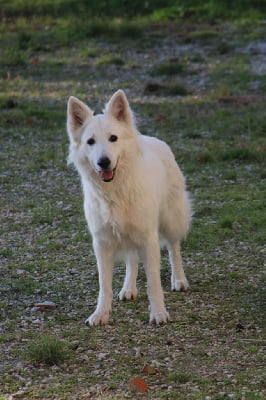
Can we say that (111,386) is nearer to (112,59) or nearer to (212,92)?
(212,92)

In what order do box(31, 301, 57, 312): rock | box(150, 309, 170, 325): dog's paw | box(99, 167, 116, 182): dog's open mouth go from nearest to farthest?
box(99, 167, 116, 182): dog's open mouth < box(150, 309, 170, 325): dog's paw < box(31, 301, 57, 312): rock

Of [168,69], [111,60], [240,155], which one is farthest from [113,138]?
[111,60]

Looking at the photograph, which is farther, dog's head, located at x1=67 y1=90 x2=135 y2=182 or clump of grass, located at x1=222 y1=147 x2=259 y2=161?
clump of grass, located at x1=222 y1=147 x2=259 y2=161

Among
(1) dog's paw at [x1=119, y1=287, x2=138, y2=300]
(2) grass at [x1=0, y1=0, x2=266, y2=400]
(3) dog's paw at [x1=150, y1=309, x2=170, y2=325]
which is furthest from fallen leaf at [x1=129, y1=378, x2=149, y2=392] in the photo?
(1) dog's paw at [x1=119, y1=287, x2=138, y2=300]

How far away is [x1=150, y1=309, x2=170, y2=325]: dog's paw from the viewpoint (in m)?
6.73

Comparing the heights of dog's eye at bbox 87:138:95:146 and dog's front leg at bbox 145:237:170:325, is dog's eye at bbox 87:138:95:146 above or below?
above

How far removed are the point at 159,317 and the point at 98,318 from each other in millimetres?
457

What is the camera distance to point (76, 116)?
6855 mm

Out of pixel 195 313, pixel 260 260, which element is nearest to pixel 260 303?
pixel 195 313

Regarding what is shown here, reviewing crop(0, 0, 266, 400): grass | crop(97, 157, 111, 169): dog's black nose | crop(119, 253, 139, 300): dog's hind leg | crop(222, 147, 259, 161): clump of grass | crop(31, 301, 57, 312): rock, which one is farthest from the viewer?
crop(222, 147, 259, 161): clump of grass

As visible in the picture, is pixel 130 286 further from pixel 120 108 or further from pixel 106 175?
pixel 120 108

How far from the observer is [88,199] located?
7.02 metres

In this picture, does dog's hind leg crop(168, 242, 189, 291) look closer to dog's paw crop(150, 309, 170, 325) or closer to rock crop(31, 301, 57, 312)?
dog's paw crop(150, 309, 170, 325)

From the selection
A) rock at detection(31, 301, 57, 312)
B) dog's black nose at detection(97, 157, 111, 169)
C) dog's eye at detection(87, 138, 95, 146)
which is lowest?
rock at detection(31, 301, 57, 312)
